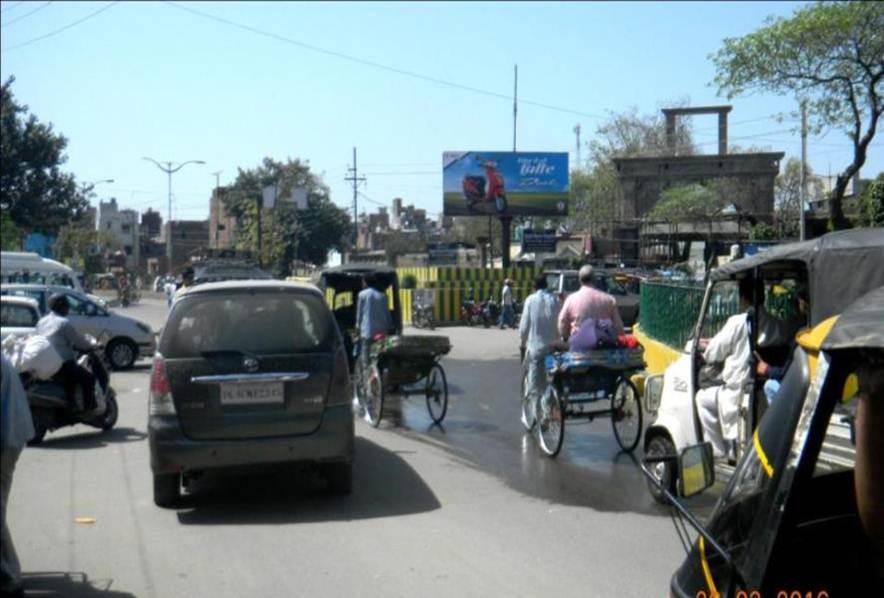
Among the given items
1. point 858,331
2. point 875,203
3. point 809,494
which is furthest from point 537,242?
point 858,331

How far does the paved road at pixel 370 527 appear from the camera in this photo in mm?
6836

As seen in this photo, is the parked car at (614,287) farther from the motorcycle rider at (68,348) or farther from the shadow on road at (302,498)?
the shadow on road at (302,498)

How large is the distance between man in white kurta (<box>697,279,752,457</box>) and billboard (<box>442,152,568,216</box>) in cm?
3803

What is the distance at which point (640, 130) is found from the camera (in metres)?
61.2

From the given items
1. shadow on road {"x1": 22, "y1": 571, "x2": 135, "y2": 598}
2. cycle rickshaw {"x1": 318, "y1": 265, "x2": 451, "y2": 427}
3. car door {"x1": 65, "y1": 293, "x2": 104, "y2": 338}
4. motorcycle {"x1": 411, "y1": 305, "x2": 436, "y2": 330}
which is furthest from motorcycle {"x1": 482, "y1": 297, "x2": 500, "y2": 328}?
shadow on road {"x1": 22, "y1": 571, "x2": 135, "y2": 598}

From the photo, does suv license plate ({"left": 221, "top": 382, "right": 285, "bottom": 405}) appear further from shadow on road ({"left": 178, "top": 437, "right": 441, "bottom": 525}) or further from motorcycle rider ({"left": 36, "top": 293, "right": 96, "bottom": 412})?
motorcycle rider ({"left": 36, "top": 293, "right": 96, "bottom": 412})

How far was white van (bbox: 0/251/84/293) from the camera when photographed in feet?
109

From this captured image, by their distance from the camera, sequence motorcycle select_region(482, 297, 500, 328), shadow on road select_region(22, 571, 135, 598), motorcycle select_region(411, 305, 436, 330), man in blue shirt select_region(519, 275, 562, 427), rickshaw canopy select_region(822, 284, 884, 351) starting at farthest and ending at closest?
1. motorcycle select_region(482, 297, 500, 328)
2. motorcycle select_region(411, 305, 436, 330)
3. man in blue shirt select_region(519, 275, 562, 427)
4. shadow on road select_region(22, 571, 135, 598)
5. rickshaw canopy select_region(822, 284, 884, 351)

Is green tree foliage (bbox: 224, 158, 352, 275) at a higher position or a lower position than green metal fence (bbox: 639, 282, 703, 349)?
higher

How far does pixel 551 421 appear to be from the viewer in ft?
37.4

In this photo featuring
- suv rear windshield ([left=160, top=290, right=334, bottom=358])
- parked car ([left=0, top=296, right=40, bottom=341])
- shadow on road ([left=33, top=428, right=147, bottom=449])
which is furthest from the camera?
parked car ([left=0, top=296, right=40, bottom=341])

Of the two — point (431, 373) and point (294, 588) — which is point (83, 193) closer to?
point (431, 373)

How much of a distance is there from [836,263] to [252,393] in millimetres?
4508

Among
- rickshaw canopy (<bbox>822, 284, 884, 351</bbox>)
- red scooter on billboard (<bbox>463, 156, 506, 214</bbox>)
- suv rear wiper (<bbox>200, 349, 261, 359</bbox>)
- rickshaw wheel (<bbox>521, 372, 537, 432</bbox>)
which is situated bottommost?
rickshaw wheel (<bbox>521, 372, 537, 432</bbox>)
